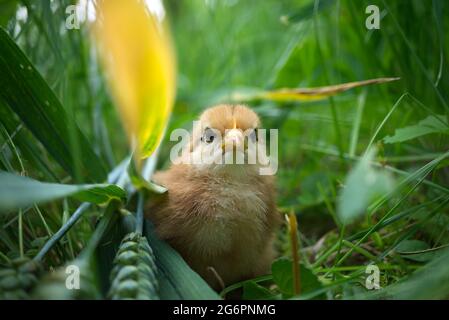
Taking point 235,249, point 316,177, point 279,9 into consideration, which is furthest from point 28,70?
point 279,9

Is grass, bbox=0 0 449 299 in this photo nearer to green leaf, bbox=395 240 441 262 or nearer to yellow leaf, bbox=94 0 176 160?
green leaf, bbox=395 240 441 262

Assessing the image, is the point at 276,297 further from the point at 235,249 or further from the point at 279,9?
the point at 279,9

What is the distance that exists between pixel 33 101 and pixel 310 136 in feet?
4.80

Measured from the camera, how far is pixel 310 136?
2283 millimetres

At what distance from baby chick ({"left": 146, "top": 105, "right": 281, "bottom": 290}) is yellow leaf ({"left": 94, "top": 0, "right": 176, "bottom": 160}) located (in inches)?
8.3

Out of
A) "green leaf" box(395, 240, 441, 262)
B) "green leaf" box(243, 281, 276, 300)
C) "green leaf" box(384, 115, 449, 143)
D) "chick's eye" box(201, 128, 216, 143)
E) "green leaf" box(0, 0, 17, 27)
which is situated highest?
"green leaf" box(0, 0, 17, 27)

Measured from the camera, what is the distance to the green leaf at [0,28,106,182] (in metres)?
1.14

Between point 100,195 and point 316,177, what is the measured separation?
1057mm

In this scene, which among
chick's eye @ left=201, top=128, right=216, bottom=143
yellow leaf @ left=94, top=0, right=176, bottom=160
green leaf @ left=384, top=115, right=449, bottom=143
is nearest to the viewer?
yellow leaf @ left=94, top=0, right=176, bottom=160

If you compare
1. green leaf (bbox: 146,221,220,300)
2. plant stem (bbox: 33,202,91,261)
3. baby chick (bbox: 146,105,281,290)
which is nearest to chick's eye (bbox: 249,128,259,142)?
Result: baby chick (bbox: 146,105,281,290)

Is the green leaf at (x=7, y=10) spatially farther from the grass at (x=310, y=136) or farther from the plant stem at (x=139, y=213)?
the plant stem at (x=139, y=213)

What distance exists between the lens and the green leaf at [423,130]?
3.91 feet

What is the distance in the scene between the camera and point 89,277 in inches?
32.5

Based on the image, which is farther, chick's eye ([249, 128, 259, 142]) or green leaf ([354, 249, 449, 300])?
chick's eye ([249, 128, 259, 142])
